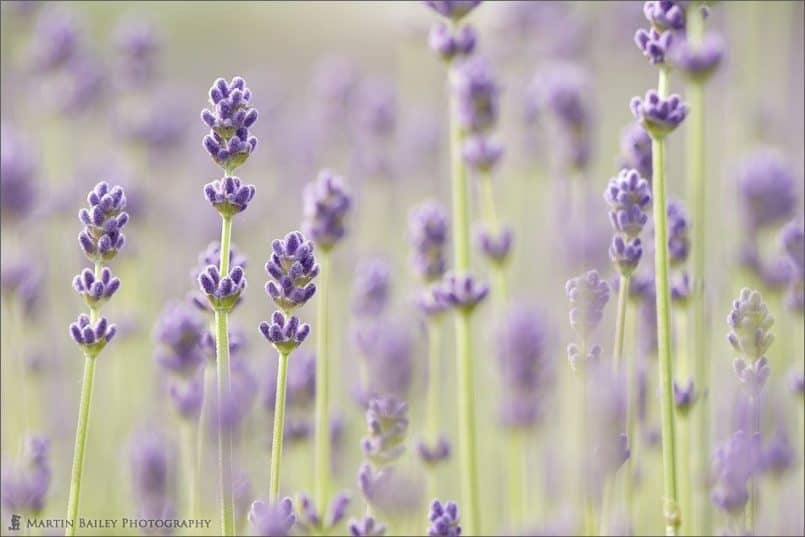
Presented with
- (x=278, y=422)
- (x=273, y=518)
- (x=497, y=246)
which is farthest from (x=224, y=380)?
(x=497, y=246)

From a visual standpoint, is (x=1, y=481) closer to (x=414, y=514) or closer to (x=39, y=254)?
(x=414, y=514)

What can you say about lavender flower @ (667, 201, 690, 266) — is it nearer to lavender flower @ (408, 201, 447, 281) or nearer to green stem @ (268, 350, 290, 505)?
lavender flower @ (408, 201, 447, 281)

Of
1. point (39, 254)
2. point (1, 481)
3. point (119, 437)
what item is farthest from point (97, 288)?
point (39, 254)

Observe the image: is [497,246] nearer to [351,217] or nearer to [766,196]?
[766,196]

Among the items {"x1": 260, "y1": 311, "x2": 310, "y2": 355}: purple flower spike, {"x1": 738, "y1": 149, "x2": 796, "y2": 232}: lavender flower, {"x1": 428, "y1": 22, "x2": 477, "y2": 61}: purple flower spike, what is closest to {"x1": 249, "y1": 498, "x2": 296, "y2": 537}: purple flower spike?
{"x1": 260, "y1": 311, "x2": 310, "y2": 355}: purple flower spike

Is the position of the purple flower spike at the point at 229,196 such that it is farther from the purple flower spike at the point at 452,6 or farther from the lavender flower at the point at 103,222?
the purple flower spike at the point at 452,6

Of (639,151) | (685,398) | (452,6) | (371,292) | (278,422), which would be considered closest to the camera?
(278,422)
